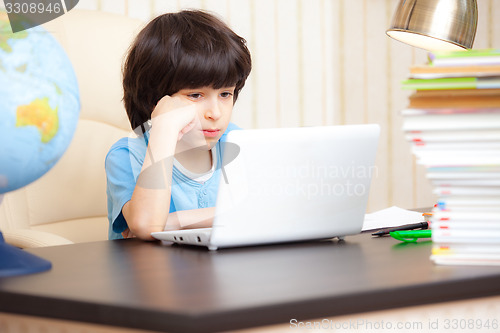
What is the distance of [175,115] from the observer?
1.39 m

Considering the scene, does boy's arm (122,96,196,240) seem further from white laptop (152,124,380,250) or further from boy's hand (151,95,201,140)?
white laptop (152,124,380,250)

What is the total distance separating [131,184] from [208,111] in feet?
0.80

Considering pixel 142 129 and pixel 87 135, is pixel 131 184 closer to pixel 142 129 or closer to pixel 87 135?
pixel 142 129

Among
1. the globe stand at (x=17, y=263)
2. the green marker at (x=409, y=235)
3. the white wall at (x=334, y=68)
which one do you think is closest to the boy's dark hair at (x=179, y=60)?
the green marker at (x=409, y=235)

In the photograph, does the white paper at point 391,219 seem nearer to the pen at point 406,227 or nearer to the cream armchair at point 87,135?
the pen at point 406,227

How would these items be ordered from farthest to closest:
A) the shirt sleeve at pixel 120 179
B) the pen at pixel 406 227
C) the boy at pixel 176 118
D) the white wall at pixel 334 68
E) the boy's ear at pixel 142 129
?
the white wall at pixel 334 68 < the boy's ear at pixel 142 129 < the shirt sleeve at pixel 120 179 < the boy at pixel 176 118 < the pen at pixel 406 227

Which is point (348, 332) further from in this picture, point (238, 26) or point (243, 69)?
point (238, 26)

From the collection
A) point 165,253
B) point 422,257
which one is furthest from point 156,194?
point 422,257

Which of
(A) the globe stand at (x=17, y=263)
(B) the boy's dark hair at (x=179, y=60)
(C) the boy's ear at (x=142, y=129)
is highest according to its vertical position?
(B) the boy's dark hair at (x=179, y=60)

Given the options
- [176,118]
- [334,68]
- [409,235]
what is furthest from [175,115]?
[334,68]

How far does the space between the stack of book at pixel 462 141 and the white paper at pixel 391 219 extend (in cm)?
41

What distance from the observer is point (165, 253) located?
0.98 metres

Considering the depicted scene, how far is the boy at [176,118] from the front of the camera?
1325 mm

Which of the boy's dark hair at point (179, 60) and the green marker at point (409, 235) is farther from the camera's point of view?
the boy's dark hair at point (179, 60)
